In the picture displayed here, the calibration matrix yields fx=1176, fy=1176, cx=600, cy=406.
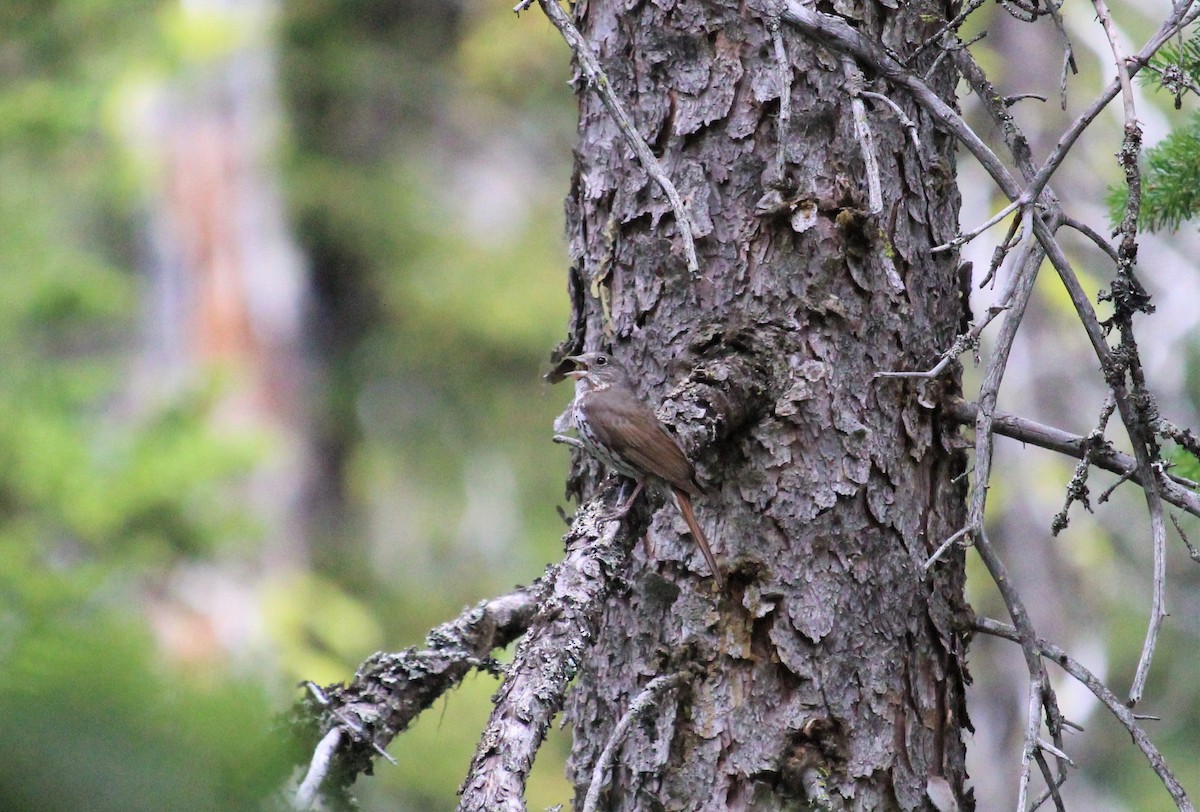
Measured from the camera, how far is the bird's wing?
2891 millimetres

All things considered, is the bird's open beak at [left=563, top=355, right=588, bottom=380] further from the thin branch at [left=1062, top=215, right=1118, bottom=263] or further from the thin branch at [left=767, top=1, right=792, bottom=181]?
the thin branch at [left=1062, top=215, right=1118, bottom=263]

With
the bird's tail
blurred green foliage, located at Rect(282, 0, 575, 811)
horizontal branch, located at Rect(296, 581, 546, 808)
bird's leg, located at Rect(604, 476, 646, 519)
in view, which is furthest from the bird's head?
blurred green foliage, located at Rect(282, 0, 575, 811)

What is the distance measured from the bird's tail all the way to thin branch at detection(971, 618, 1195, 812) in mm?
712

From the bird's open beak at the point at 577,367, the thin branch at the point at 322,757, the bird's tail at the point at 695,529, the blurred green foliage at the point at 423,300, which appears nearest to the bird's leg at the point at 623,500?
the bird's tail at the point at 695,529

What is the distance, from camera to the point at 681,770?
2.94 meters

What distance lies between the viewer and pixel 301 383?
1316 cm

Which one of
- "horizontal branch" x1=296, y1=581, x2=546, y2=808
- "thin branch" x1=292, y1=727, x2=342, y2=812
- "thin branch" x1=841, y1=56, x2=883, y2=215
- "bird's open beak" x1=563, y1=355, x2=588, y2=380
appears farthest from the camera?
"bird's open beak" x1=563, y1=355, x2=588, y2=380

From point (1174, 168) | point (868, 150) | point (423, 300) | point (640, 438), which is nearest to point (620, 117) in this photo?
point (868, 150)

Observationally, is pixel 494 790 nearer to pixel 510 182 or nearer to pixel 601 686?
pixel 601 686

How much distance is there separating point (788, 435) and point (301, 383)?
10.8m

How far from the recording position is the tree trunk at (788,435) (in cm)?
292

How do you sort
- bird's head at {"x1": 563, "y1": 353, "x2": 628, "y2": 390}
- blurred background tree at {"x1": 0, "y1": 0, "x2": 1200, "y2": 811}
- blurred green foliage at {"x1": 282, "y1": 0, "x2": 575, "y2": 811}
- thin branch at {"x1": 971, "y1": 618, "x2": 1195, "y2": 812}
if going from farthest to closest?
blurred green foliage at {"x1": 282, "y1": 0, "x2": 575, "y2": 811} → bird's head at {"x1": 563, "y1": 353, "x2": 628, "y2": 390} → thin branch at {"x1": 971, "y1": 618, "x2": 1195, "y2": 812} → blurred background tree at {"x1": 0, "y1": 0, "x2": 1200, "y2": 811}

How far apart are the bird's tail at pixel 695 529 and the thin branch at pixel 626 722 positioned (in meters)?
0.26

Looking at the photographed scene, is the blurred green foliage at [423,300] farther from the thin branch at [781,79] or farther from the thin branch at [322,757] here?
the thin branch at [322,757]
